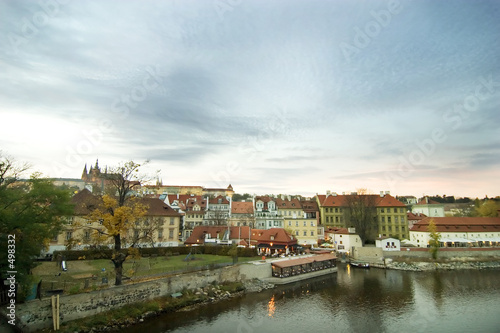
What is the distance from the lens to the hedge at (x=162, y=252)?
35.4 meters

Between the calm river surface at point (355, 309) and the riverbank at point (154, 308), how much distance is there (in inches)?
34.8

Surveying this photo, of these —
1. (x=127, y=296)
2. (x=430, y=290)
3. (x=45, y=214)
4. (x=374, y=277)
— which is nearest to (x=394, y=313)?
(x=430, y=290)

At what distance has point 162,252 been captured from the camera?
40.9m

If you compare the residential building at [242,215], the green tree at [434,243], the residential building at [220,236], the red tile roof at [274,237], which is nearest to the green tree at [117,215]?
the residential building at [220,236]

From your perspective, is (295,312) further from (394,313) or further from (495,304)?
(495,304)

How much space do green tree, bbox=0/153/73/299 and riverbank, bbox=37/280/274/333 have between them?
15.6 feet

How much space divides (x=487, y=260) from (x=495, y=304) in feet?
88.2

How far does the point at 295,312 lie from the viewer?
1037 inches

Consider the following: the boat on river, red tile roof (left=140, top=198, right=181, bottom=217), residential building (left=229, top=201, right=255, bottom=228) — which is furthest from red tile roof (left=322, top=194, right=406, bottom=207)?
red tile roof (left=140, top=198, right=181, bottom=217)

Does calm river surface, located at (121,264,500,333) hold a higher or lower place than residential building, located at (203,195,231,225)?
lower

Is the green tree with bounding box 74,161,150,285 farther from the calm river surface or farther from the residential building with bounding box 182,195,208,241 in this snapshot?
the residential building with bounding box 182,195,208,241

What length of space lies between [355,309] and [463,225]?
142 ft

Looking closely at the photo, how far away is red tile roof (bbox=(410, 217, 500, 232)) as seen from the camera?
5544 centimetres

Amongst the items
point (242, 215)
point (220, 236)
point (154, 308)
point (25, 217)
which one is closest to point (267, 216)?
point (242, 215)
